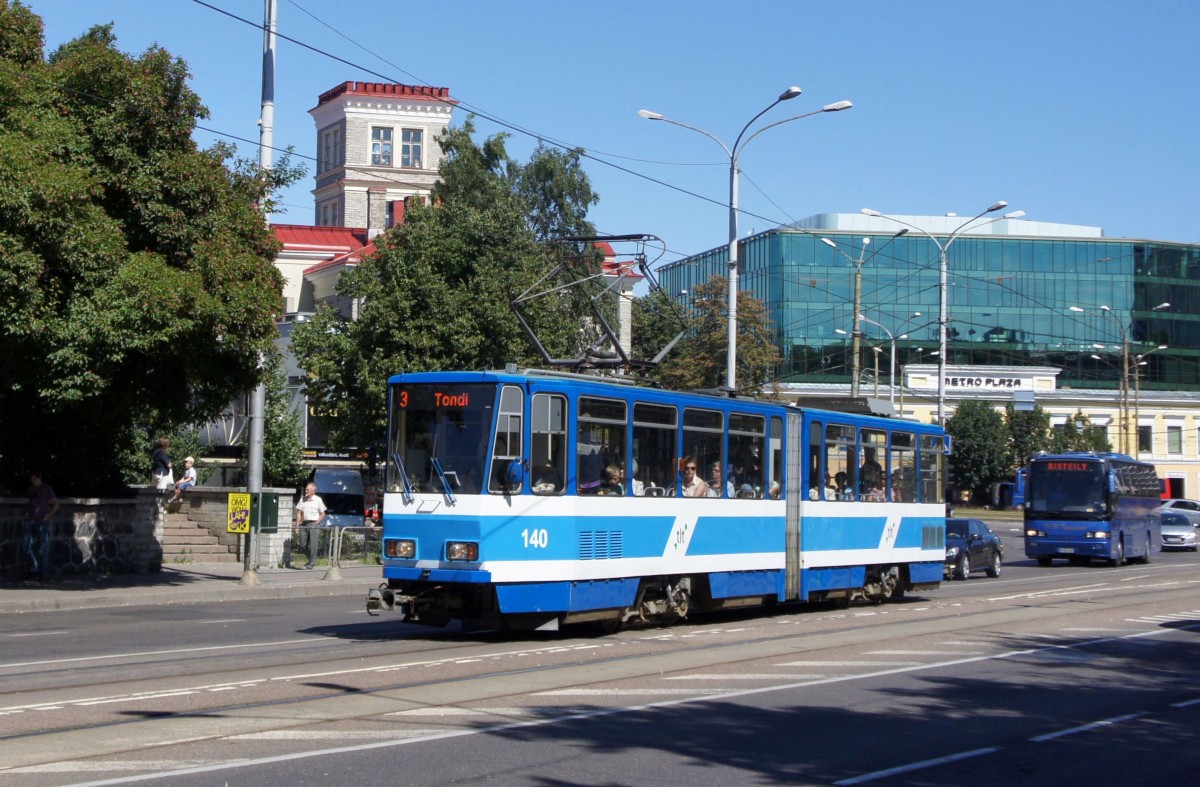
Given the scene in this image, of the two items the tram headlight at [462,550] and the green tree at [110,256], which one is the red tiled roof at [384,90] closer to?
the green tree at [110,256]

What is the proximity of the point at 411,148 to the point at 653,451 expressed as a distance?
62999 millimetres

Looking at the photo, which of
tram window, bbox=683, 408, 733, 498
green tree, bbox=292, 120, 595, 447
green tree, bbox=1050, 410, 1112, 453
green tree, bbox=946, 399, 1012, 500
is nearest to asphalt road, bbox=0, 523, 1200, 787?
tram window, bbox=683, 408, 733, 498

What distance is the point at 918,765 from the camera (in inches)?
352

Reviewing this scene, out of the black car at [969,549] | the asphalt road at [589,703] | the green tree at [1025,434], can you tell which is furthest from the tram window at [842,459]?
the green tree at [1025,434]

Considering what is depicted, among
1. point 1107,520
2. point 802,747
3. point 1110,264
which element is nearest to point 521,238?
point 1107,520

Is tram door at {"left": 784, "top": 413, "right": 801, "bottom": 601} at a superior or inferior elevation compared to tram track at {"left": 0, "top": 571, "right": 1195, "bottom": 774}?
superior

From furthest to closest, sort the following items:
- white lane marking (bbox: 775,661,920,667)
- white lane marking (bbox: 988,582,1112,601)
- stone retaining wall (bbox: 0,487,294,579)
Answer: white lane marking (bbox: 988,582,1112,601)
stone retaining wall (bbox: 0,487,294,579)
white lane marking (bbox: 775,661,920,667)

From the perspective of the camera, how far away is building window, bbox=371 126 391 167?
76500 millimetres

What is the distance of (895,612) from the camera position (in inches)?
835

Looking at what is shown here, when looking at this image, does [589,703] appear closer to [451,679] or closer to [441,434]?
[451,679]

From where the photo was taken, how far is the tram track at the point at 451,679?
9180 millimetres

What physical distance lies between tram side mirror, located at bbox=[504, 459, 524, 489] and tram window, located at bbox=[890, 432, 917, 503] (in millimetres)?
9598

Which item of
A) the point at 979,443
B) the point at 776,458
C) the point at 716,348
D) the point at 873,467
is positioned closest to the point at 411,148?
the point at 716,348

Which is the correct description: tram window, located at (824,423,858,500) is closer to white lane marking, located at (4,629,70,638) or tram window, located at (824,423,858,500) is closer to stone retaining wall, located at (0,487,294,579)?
white lane marking, located at (4,629,70,638)
